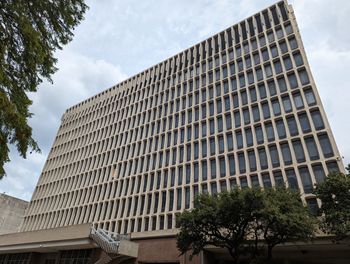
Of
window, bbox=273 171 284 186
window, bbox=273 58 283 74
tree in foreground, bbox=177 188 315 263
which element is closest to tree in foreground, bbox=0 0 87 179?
tree in foreground, bbox=177 188 315 263

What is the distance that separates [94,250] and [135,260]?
4897 mm

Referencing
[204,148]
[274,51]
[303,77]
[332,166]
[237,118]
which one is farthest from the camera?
[274,51]

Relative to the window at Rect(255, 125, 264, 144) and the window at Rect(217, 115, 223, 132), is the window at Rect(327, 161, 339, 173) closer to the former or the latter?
the window at Rect(255, 125, 264, 144)

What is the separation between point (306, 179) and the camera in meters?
32.2

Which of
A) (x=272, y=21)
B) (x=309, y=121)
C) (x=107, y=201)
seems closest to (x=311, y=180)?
(x=309, y=121)

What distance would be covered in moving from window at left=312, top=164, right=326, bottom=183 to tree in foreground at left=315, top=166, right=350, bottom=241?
40.7 ft

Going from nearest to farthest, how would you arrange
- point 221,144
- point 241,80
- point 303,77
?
point 303,77 → point 221,144 → point 241,80

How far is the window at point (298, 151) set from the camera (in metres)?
33.6

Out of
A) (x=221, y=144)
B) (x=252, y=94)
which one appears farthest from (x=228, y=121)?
(x=252, y=94)

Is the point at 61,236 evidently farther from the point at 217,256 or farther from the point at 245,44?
the point at 245,44

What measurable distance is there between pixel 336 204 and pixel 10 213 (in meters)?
65.7

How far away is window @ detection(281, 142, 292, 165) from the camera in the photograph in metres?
34.4

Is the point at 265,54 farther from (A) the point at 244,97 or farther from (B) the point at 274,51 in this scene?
(A) the point at 244,97

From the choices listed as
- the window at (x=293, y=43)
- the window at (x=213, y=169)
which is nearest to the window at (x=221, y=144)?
the window at (x=213, y=169)
